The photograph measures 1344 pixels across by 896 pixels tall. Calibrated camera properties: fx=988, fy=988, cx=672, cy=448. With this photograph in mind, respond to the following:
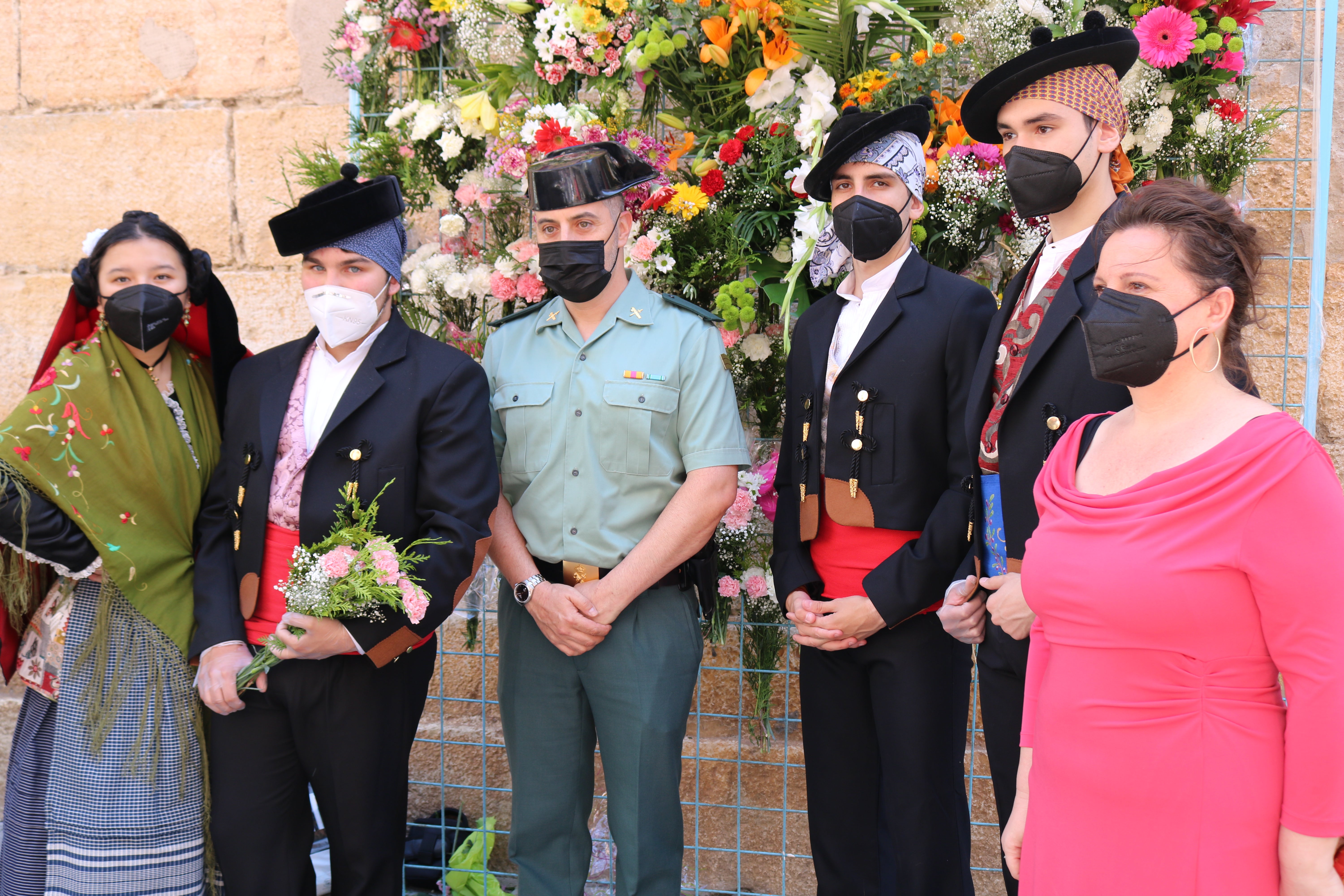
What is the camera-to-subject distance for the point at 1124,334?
1645 mm

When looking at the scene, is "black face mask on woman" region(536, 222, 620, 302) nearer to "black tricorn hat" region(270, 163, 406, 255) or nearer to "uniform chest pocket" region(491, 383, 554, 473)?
"uniform chest pocket" region(491, 383, 554, 473)

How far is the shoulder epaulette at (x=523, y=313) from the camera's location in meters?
2.91

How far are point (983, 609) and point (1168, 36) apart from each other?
1.77 m

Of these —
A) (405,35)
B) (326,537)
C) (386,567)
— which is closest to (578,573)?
(386,567)

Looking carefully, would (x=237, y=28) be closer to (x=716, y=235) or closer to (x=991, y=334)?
(x=716, y=235)

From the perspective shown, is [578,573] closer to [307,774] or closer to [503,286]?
[307,774]

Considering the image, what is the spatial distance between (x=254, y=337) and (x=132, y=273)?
1652mm

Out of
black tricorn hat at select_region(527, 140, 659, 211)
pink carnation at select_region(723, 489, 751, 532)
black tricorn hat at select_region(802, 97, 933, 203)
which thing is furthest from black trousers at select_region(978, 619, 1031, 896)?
black tricorn hat at select_region(527, 140, 659, 211)

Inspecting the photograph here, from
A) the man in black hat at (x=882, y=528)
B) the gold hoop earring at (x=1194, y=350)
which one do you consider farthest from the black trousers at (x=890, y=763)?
the gold hoop earring at (x=1194, y=350)

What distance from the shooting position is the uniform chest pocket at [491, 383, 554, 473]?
2.71 m

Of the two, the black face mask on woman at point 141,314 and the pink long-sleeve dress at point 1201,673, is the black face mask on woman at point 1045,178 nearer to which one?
the pink long-sleeve dress at point 1201,673

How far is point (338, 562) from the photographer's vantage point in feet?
7.48

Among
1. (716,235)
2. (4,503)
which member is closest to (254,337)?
(4,503)

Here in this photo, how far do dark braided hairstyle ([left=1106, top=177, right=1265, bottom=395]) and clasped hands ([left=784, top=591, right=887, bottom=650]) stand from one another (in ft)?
3.44
